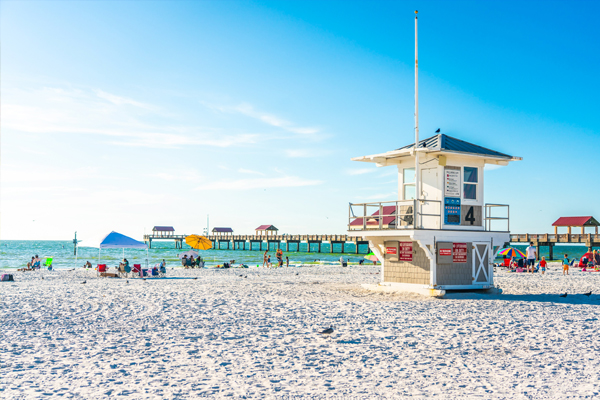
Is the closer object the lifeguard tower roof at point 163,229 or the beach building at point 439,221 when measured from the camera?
the beach building at point 439,221

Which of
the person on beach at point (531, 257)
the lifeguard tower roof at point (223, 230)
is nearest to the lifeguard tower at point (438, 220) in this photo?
the person on beach at point (531, 257)

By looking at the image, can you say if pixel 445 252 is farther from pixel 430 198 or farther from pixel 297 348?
pixel 297 348

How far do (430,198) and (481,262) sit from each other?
2.49 meters

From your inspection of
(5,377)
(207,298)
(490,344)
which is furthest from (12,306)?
(490,344)

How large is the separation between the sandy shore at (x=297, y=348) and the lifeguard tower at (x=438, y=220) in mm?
1322

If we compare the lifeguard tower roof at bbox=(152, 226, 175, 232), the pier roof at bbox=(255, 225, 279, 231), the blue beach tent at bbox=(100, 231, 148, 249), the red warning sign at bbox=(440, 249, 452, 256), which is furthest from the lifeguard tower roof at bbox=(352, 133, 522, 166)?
the lifeguard tower roof at bbox=(152, 226, 175, 232)

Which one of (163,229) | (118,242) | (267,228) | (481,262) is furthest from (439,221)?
(163,229)

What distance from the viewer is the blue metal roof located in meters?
14.3

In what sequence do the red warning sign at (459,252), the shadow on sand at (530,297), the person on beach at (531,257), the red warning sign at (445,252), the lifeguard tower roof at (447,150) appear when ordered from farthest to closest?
the person on beach at (531,257)
the red warning sign at (459,252)
the red warning sign at (445,252)
the lifeguard tower roof at (447,150)
the shadow on sand at (530,297)

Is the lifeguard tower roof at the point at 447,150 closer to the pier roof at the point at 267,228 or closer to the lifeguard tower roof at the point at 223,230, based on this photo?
the pier roof at the point at 267,228

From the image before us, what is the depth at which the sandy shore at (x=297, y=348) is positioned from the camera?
19.0 ft

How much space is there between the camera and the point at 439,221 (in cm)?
1431

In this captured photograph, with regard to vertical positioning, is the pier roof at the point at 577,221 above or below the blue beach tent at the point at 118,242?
above

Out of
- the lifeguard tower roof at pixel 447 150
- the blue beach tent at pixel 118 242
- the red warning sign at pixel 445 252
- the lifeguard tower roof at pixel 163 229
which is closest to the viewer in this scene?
the lifeguard tower roof at pixel 447 150
